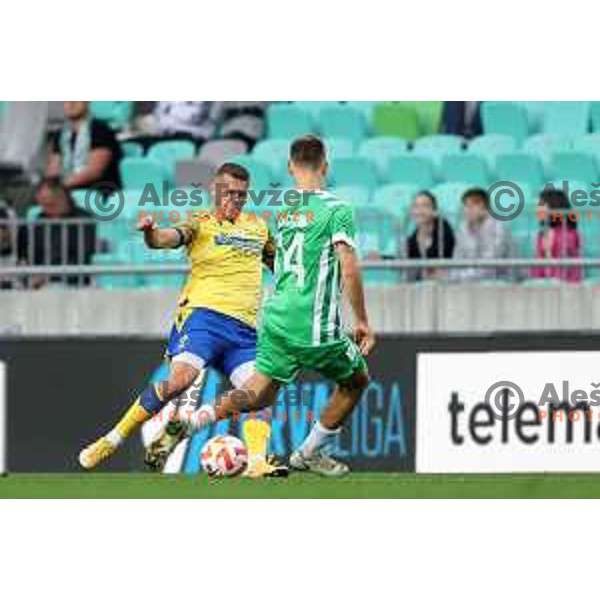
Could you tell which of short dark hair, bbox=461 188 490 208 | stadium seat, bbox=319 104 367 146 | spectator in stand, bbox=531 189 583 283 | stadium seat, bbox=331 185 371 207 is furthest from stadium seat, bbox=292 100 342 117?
spectator in stand, bbox=531 189 583 283

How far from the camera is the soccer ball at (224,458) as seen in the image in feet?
52.9

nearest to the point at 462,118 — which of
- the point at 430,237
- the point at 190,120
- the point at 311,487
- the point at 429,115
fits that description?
the point at 429,115

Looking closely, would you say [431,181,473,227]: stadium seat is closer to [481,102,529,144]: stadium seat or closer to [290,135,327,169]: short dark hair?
[481,102,529,144]: stadium seat

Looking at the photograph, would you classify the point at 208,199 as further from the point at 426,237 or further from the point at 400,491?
the point at 400,491

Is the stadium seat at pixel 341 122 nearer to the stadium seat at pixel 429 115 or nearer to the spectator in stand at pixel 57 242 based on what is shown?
the stadium seat at pixel 429 115

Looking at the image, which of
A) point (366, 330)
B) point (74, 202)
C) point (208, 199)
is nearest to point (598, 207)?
point (208, 199)

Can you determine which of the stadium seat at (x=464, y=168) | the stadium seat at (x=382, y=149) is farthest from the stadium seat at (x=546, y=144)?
the stadium seat at (x=382, y=149)

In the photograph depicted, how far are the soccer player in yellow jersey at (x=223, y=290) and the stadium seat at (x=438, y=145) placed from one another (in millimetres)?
6259

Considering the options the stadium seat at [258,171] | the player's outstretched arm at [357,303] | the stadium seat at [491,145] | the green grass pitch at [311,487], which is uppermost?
the stadium seat at [491,145]

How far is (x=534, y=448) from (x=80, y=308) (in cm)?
390

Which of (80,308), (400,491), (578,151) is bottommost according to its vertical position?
(400,491)

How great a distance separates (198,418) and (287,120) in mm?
6898

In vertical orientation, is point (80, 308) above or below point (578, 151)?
below

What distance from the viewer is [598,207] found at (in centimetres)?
2003
